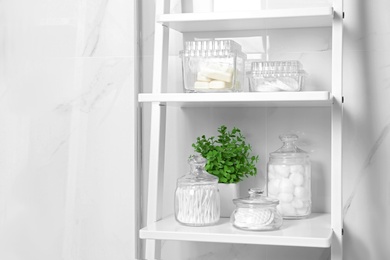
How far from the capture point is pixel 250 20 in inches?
57.1

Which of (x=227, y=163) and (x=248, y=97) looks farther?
(x=227, y=163)

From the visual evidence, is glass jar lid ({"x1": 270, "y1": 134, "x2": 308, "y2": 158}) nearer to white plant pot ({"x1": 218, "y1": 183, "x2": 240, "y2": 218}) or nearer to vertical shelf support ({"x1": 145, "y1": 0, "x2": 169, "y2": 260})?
white plant pot ({"x1": 218, "y1": 183, "x2": 240, "y2": 218})

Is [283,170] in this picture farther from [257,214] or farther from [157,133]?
[157,133]

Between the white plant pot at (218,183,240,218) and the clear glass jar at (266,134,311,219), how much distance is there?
0.25ft

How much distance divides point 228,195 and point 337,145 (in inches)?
11.3

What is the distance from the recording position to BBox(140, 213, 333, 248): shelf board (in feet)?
4.28

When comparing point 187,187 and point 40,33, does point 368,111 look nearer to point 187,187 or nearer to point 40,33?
point 187,187

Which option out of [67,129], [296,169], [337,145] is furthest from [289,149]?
[67,129]

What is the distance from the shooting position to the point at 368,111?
152 cm

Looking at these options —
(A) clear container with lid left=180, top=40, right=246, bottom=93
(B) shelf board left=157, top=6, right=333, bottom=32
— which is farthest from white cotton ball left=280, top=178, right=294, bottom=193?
(B) shelf board left=157, top=6, right=333, bottom=32

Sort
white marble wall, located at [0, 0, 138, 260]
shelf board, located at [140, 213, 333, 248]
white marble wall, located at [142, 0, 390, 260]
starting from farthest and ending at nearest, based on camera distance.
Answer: white marble wall, located at [0, 0, 138, 260] → white marble wall, located at [142, 0, 390, 260] → shelf board, located at [140, 213, 333, 248]

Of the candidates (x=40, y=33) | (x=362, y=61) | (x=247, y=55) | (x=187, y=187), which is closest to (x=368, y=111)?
(x=362, y=61)

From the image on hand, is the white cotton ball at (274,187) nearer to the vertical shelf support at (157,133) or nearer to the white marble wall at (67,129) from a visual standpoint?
the vertical shelf support at (157,133)

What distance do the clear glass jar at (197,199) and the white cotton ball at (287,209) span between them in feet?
0.47
